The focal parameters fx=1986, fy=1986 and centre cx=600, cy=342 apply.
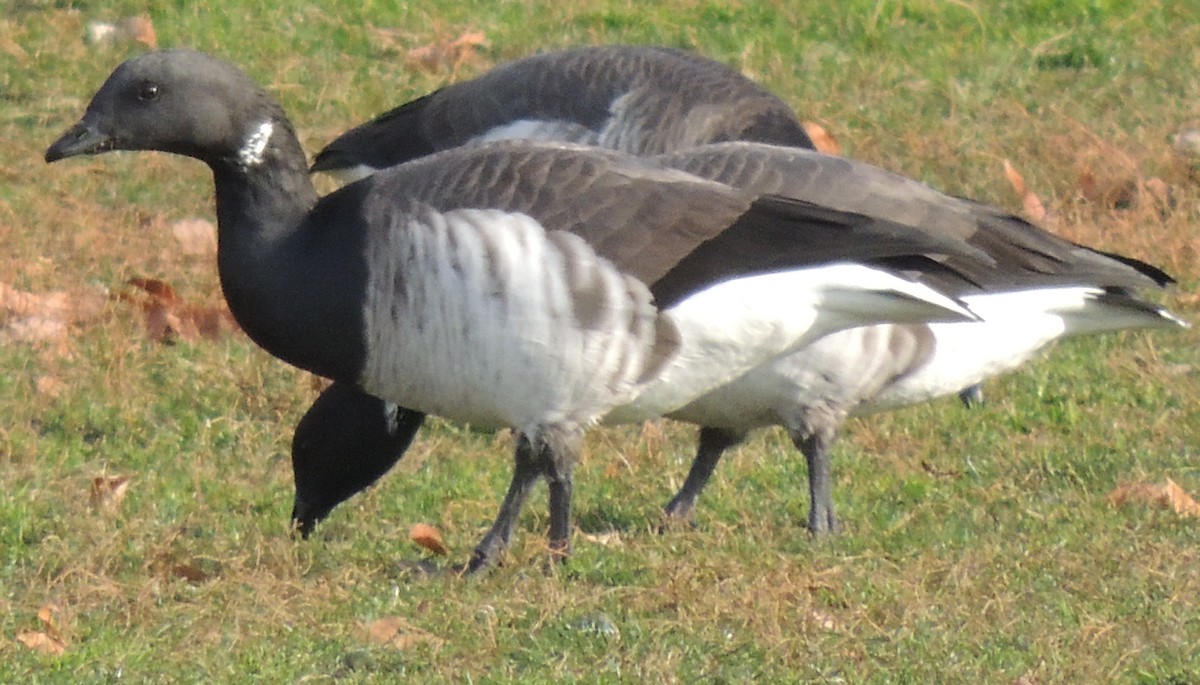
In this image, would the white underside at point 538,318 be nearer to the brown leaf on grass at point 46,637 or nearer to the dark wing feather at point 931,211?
the dark wing feather at point 931,211

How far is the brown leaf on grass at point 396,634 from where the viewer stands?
5.05 meters

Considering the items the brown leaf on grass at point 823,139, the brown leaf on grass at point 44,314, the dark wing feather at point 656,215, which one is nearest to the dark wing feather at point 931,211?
the dark wing feather at point 656,215

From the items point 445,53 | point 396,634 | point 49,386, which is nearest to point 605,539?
point 396,634

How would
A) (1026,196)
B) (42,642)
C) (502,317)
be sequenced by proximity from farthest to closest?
(1026,196) → (502,317) → (42,642)

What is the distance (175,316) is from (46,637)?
10.7 ft

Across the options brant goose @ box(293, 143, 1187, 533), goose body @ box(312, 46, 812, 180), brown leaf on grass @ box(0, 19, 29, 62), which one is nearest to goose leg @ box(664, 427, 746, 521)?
brant goose @ box(293, 143, 1187, 533)

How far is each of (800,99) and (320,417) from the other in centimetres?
549

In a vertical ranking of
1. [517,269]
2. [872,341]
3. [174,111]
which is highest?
[174,111]

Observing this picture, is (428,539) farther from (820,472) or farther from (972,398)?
(972,398)

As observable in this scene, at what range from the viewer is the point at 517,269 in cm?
550

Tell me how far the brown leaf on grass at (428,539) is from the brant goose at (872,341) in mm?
424

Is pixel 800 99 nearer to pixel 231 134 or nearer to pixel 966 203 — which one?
pixel 966 203

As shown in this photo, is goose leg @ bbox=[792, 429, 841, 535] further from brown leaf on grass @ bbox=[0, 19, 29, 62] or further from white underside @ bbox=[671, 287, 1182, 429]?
brown leaf on grass @ bbox=[0, 19, 29, 62]

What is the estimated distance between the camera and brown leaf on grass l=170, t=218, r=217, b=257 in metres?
9.31
